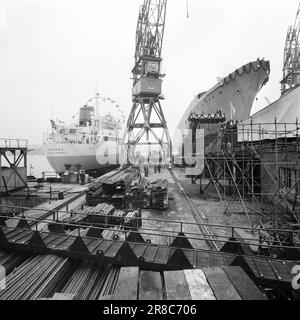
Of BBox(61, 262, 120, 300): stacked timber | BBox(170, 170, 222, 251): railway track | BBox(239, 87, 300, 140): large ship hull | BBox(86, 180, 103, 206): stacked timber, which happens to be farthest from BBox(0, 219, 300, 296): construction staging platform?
BBox(239, 87, 300, 140): large ship hull

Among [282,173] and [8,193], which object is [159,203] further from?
[8,193]

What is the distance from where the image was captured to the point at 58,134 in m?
38.2

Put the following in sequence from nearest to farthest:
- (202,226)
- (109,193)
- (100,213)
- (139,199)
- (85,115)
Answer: (100,213) → (202,226) → (139,199) → (109,193) → (85,115)

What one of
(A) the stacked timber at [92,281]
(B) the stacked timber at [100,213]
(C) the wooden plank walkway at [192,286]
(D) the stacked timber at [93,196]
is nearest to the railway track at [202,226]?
(C) the wooden plank walkway at [192,286]

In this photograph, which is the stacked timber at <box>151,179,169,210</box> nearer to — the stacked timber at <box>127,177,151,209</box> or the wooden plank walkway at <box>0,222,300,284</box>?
the stacked timber at <box>127,177,151,209</box>

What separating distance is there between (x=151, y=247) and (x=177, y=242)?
876 millimetres

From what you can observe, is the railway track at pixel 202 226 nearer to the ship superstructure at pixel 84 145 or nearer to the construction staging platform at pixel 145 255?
the construction staging platform at pixel 145 255

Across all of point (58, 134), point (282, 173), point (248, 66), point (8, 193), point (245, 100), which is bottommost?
point (8, 193)

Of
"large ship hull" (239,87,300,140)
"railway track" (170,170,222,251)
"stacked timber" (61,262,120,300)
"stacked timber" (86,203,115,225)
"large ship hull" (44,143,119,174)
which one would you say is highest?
"large ship hull" (239,87,300,140)

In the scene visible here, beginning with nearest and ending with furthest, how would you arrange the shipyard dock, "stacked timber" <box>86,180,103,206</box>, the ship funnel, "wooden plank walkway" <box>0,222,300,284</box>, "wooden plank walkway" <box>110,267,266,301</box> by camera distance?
"wooden plank walkway" <box>110,267,266,301</box> < the shipyard dock < "wooden plank walkway" <box>0,222,300,284</box> < "stacked timber" <box>86,180,103,206</box> < the ship funnel

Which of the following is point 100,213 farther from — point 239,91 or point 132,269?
point 239,91

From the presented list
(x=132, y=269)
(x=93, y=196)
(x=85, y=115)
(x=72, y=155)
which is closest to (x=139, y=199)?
(x=93, y=196)

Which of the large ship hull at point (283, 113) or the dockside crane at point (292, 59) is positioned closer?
the large ship hull at point (283, 113)

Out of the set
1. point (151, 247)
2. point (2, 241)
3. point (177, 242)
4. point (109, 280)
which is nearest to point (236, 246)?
point (177, 242)
